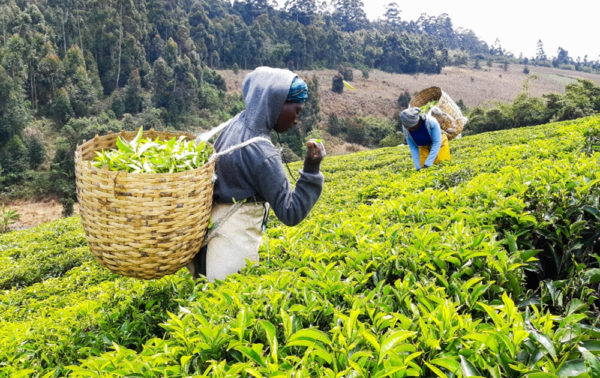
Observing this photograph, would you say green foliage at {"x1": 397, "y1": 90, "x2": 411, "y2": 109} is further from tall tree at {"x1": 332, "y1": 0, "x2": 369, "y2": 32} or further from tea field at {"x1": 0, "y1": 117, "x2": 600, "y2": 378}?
tea field at {"x1": 0, "y1": 117, "x2": 600, "y2": 378}

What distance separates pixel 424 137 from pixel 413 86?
62147 mm

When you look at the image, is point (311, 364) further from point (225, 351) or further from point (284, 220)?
point (284, 220)

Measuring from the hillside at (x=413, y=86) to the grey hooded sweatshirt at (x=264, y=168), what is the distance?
47.9 meters

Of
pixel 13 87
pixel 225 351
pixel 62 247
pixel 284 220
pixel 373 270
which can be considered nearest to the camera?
pixel 225 351

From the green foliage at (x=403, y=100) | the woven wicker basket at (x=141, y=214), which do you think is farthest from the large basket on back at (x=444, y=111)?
the green foliage at (x=403, y=100)

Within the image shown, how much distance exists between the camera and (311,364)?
1.21 metres

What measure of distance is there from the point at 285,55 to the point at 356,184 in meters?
56.4

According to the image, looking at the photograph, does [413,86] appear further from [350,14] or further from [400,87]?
[350,14]

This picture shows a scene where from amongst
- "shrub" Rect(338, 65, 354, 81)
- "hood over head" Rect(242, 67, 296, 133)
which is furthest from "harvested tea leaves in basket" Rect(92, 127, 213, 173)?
"shrub" Rect(338, 65, 354, 81)

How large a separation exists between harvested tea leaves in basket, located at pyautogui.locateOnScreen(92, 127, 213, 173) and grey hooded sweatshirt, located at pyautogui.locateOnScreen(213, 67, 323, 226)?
0.52ft

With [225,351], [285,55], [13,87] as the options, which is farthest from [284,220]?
[285,55]

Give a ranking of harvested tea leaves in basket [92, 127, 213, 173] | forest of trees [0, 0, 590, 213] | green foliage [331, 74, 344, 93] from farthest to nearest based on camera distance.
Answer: green foliage [331, 74, 344, 93], forest of trees [0, 0, 590, 213], harvested tea leaves in basket [92, 127, 213, 173]

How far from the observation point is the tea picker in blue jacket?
5.68 meters

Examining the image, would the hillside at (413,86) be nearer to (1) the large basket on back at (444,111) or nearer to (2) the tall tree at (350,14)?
(2) the tall tree at (350,14)
